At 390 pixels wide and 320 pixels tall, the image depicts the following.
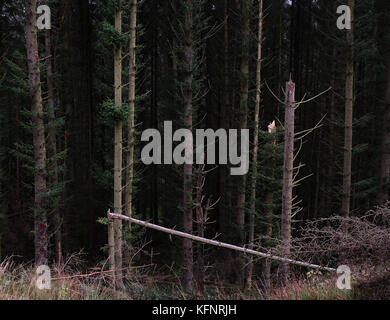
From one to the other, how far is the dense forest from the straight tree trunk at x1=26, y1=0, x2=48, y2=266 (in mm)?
43

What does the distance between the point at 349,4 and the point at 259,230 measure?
32.0ft

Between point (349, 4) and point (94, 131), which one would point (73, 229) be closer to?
point (94, 131)

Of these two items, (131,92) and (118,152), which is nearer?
(118,152)

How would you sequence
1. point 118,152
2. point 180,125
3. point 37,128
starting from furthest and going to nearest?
point 180,125
point 37,128
point 118,152

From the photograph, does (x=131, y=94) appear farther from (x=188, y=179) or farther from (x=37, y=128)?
(x=188, y=179)

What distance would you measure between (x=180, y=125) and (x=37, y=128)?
8.28 metres

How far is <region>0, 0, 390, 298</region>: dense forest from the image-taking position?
10594 millimetres

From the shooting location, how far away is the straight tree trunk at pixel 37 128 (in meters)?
10.1

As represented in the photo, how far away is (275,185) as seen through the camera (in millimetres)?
13797

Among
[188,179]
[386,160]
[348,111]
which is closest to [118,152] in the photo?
[188,179]

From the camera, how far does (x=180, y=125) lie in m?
17.5

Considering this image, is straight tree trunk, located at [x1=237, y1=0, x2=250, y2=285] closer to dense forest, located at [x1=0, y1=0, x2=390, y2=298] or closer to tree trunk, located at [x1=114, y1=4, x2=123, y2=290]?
dense forest, located at [x1=0, y1=0, x2=390, y2=298]
